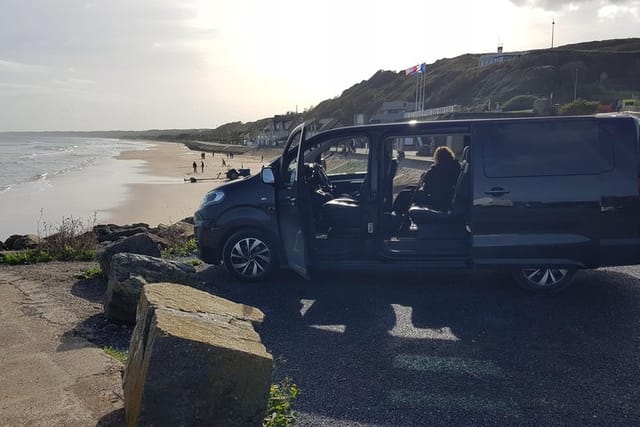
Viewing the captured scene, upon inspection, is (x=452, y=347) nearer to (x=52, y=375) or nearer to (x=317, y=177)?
(x=52, y=375)

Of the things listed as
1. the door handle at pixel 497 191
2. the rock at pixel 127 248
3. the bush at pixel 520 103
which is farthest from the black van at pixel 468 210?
the bush at pixel 520 103

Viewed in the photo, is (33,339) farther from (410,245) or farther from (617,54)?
(617,54)

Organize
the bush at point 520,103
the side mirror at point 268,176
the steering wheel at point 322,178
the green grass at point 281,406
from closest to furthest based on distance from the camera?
the green grass at point 281,406 → the side mirror at point 268,176 → the steering wheel at point 322,178 → the bush at point 520,103

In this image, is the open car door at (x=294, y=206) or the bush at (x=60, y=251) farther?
the bush at (x=60, y=251)

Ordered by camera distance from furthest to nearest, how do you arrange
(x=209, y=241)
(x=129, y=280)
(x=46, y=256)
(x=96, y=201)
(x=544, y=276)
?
(x=96, y=201) → (x=46, y=256) → (x=209, y=241) → (x=544, y=276) → (x=129, y=280)

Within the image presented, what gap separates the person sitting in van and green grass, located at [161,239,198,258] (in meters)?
3.97

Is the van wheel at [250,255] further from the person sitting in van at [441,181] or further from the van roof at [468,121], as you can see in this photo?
the person sitting in van at [441,181]

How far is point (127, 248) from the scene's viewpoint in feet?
22.7

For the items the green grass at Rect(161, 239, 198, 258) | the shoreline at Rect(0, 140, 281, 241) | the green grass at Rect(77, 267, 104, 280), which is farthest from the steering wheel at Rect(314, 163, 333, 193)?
the shoreline at Rect(0, 140, 281, 241)

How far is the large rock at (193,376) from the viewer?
9.16ft

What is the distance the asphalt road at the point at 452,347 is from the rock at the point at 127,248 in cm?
118

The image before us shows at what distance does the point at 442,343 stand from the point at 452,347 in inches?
4.3

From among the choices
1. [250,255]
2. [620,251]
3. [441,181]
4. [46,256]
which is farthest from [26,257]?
[620,251]

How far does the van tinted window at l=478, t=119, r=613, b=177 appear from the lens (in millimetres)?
5578
